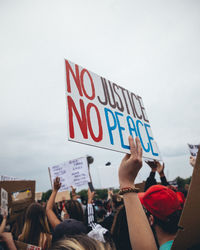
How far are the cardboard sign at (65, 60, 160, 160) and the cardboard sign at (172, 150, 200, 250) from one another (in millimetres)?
925

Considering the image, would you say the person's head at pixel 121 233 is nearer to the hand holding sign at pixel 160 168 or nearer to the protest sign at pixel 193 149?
the hand holding sign at pixel 160 168

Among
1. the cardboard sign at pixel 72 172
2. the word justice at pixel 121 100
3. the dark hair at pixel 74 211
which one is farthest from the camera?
the cardboard sign at pixel 72 172

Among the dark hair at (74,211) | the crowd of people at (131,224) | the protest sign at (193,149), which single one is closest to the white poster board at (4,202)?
the crowd of people at (131,224)

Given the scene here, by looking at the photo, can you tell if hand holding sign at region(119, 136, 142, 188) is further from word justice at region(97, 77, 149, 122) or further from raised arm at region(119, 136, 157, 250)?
word justice at region(97, 77, 149, 122)

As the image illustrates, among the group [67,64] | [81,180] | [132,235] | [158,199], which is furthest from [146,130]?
[81,180]

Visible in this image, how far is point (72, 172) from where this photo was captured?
5.11 meters

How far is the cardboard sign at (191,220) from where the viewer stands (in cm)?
83

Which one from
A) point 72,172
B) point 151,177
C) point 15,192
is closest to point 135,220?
point 151,177

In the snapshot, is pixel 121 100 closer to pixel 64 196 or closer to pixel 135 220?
pixel 135 220

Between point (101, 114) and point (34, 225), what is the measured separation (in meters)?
1.94

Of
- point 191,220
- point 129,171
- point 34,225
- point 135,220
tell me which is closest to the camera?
point 191,220

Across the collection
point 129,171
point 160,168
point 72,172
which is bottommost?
point 129,171

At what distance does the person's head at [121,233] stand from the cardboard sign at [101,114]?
2.52 feet

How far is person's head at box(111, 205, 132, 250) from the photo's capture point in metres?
1.88
